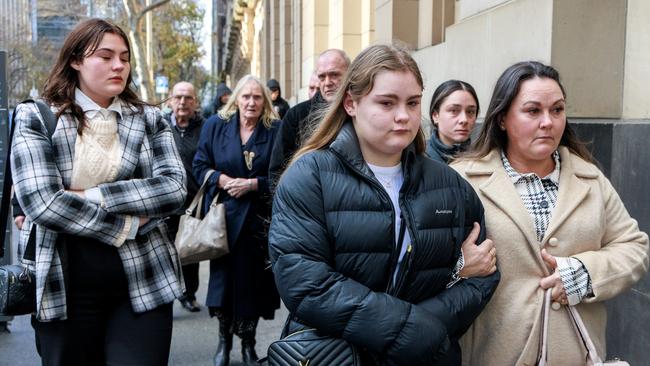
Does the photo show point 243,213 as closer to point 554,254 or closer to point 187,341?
point 187,341

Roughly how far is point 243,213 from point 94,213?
261 cm

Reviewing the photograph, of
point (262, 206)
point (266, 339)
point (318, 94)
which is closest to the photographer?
point (318, 94)

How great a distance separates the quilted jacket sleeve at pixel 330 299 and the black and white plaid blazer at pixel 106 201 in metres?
1.10

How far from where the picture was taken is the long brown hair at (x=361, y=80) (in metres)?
2.53

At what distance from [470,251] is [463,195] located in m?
0.20

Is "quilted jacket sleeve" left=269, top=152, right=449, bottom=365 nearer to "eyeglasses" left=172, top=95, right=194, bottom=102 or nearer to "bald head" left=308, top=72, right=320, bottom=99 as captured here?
"bald head" left=308, top=72, right=320, bottom=99

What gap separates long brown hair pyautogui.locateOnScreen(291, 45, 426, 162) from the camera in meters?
2.53

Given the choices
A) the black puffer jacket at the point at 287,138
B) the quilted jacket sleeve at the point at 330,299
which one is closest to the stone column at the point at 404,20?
the black puffer jacket at the point at 287,138

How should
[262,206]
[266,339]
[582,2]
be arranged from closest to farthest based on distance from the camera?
[582,2] → [262,206] → [266,339]

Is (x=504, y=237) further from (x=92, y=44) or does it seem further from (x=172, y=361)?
(x=172, y=361)

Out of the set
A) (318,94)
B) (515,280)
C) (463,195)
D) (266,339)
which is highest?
(318,94)

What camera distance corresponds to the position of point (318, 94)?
17.6 ft

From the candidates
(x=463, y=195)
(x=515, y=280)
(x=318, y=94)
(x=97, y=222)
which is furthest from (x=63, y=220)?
(x=318, y=94)

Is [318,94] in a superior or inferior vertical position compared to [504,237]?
superior
